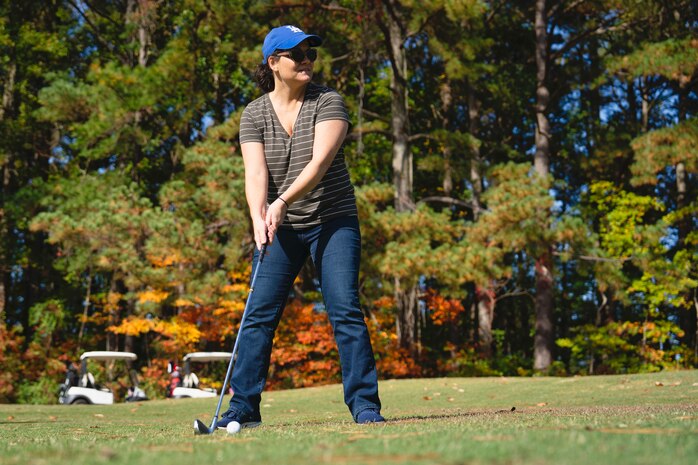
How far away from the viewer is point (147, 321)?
23312 millimetres

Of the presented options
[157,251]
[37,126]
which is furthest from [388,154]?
[37,126]

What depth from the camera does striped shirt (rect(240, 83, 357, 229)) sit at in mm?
4754

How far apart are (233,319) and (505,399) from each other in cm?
1351

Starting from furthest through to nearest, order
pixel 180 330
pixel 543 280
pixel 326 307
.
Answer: pixel 543 280 < pixel 180 330 < pixel 326 307

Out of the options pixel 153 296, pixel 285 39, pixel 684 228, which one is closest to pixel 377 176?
pixel 153 296

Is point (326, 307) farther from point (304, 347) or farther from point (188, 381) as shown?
point (304, 347)

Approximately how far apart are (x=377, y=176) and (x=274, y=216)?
77.2ft

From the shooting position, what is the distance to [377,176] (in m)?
27.9

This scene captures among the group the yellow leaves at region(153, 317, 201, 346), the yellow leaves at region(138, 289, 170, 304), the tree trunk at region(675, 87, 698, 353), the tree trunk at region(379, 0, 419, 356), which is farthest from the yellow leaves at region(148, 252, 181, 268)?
the tree trunk at region(675, 87, 698, 353)

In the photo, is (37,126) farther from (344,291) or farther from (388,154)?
(344,291)

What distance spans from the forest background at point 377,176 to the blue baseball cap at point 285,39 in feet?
47.7

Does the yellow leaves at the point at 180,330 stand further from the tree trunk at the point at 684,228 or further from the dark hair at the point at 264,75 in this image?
the dark hair at the point at 264,75

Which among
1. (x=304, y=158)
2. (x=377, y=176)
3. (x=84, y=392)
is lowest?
(x=84, y=392)

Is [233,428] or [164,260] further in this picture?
[164,260]
